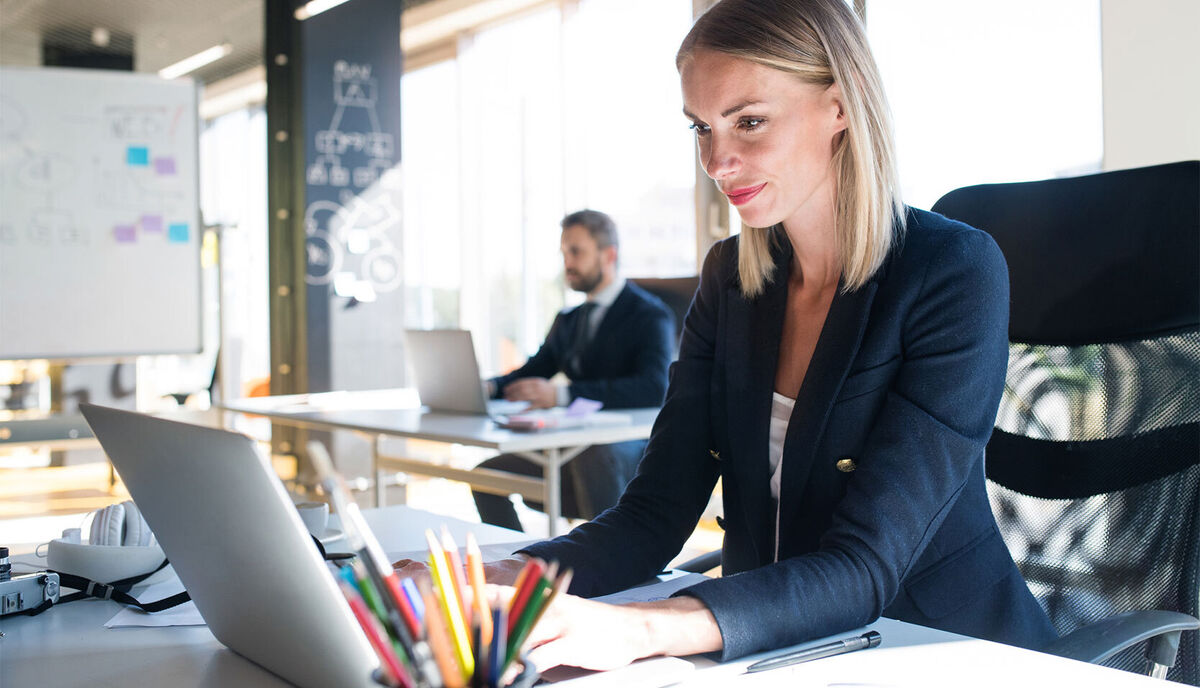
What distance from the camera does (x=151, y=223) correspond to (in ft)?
16.1

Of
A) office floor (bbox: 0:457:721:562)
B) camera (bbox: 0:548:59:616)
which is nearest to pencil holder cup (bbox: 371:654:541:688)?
camera (bbox: 0:548:59:616)

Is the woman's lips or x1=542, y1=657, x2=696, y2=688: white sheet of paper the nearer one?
x1=542, y1=657, x2=696, y2=688: white sheet of paper

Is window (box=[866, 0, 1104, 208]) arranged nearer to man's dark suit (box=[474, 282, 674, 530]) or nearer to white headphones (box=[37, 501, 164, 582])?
man's dark suit (box=[474, 282, 674, 530])

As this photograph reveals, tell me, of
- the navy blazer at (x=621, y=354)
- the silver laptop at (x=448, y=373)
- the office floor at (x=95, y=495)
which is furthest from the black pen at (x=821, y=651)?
the office floor at (x=95, y=495)

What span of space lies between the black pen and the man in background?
167 centimetres

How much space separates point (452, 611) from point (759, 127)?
30.9 inches

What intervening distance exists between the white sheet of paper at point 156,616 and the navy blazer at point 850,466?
0.35 m

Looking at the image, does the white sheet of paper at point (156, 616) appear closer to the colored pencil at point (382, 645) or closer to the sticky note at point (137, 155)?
the colored pencil at point (382, 645)

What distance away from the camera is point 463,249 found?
732cm

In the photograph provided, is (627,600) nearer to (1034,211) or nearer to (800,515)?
(800,515)

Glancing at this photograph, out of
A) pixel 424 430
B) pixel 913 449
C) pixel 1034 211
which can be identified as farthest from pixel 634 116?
pixel 913 449

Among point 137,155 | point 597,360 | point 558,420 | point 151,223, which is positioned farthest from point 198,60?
point 558,420

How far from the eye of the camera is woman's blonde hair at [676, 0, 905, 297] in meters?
1.11

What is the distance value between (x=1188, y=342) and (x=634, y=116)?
4709 mm
